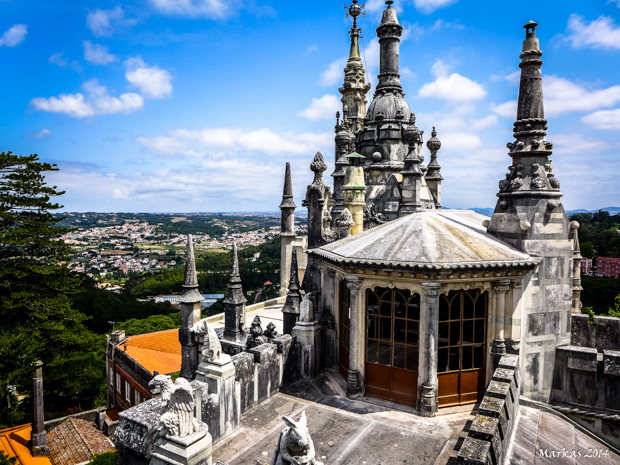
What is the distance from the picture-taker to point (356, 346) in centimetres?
1091

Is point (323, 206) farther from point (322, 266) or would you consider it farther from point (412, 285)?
point (412, 285)

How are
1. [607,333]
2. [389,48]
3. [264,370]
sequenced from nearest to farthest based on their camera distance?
[264,370] < [607,333] < [389,48]

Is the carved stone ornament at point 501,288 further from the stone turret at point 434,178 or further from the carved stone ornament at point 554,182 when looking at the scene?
the stone turret at point 434,178

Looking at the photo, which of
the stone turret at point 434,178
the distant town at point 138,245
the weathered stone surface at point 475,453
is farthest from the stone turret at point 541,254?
the distant town at point 138,245

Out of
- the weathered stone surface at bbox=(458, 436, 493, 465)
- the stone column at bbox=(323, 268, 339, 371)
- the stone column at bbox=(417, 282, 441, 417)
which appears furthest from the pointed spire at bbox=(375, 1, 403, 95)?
the weathered stone surface at bbox=(458, 436, 493, 465)

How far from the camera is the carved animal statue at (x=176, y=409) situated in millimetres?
6637

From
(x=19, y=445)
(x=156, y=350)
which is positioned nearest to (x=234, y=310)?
(x=19, y=445)

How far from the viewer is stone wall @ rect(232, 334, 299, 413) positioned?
997cm

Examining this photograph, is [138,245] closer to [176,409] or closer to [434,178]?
[434,178]

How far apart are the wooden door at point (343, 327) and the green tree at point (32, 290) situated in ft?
63.7

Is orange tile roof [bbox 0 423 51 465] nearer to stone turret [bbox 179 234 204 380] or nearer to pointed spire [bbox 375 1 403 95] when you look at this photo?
stone turret [bbox 179 234 204 380]

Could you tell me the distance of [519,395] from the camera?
34.5ft

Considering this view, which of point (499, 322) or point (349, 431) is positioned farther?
point (499, 322)

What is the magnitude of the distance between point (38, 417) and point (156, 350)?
11559 mm
